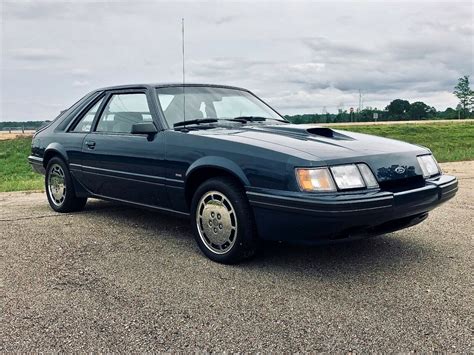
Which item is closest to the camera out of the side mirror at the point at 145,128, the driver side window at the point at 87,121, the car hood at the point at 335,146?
the car hood at the point at 335,146

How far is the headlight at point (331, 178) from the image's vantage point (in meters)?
3.55

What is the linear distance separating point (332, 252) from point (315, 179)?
3.50 feet

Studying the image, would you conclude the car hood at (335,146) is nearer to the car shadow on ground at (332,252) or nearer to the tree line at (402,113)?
the car shadow on ground at (332,252)

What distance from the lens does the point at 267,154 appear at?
147 inches

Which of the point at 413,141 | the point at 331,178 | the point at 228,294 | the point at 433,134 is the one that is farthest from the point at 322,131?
the point at 433,134

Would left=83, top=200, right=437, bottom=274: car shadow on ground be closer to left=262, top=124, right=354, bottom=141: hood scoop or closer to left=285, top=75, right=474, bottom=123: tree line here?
left=262, top=124, right=354, bottom=141: hood scoop

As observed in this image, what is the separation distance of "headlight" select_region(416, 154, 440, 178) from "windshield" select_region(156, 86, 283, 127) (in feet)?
5.28

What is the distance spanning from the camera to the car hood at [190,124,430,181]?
3727mm

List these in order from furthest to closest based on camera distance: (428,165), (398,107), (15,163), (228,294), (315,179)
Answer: (398,107), (15,163), (428,165), (315,179), (228,294)

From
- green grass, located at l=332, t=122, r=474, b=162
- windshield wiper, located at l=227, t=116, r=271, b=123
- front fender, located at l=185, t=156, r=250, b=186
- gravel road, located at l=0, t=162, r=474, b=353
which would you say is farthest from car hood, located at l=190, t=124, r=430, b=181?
green grass, located at l=332, t=122, r=474, b=162

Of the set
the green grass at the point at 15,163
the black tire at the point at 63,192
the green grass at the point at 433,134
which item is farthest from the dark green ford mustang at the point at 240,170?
the green grass at the point at 433,134

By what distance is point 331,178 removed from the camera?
3564mm

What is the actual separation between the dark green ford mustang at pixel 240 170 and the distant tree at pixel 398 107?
61.9 m

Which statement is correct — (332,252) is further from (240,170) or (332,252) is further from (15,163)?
(15,163)
